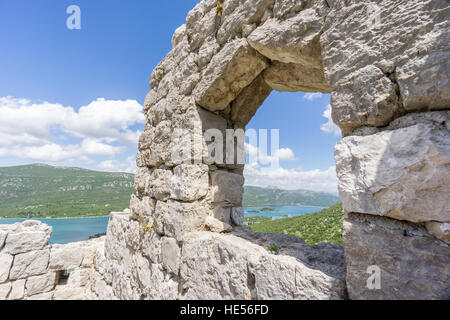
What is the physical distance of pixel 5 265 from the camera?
4.55 metres

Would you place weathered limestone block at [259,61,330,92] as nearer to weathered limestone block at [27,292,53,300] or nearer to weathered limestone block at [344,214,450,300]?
weathered limestone block at [344,214,450,300]

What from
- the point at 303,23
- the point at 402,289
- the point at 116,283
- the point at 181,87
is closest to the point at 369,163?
the point at 402,289

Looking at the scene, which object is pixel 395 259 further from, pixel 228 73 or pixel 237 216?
pixel 228 73

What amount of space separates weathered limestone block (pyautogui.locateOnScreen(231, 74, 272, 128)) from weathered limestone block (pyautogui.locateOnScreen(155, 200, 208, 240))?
51.6 inches

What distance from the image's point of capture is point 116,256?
396cm

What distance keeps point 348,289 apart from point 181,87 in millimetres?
2754

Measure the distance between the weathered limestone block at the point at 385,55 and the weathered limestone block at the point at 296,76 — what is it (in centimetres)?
76

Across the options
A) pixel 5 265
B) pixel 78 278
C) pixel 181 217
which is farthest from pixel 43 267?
pixel 181 217

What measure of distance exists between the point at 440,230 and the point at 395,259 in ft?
0.83

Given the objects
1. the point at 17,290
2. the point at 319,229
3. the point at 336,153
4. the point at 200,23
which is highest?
the point at 200,23

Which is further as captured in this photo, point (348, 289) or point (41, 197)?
point (41, 197)

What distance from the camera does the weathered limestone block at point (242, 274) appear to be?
1.45 m

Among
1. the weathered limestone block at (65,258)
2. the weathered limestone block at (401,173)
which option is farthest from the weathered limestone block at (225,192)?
the weathered limestone block at (65,258)
